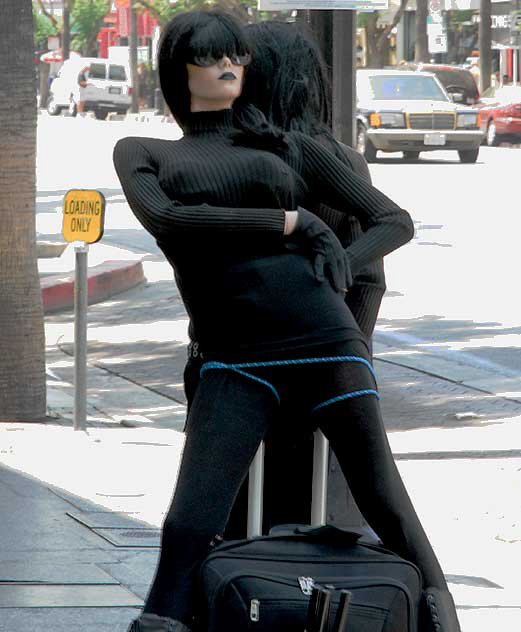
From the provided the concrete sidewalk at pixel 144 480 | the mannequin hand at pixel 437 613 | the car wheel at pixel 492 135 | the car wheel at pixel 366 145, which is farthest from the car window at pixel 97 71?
the mannequin hand at pixel 437 613

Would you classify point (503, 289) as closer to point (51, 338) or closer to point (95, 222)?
point (51, 338)

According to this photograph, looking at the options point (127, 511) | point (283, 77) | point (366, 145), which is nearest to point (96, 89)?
point (366, 145)

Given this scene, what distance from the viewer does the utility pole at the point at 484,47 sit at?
48219 millimetres

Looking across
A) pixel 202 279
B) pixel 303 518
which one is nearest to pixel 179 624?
pixel 303 518

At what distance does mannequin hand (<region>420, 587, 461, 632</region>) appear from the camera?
3.17 m

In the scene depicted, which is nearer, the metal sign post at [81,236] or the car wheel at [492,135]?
the metal sign post at [81,236]

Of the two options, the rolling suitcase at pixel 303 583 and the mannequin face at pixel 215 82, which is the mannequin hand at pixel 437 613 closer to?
the rolling suitcase at pixel 303 583

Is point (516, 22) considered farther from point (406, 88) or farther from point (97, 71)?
point (97, 71)

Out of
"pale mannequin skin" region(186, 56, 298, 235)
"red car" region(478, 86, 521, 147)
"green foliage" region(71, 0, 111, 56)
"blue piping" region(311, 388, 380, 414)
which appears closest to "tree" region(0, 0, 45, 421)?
"pale mannequin skin" region(186, 56, 298, 235)

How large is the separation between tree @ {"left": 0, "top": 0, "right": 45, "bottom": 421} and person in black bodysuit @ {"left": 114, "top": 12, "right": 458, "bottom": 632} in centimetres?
500

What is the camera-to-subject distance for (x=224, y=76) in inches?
136

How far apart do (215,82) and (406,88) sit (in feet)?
87.3

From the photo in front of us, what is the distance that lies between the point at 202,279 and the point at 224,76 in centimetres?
48

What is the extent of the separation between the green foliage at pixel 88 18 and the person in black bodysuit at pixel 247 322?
71076 mm
